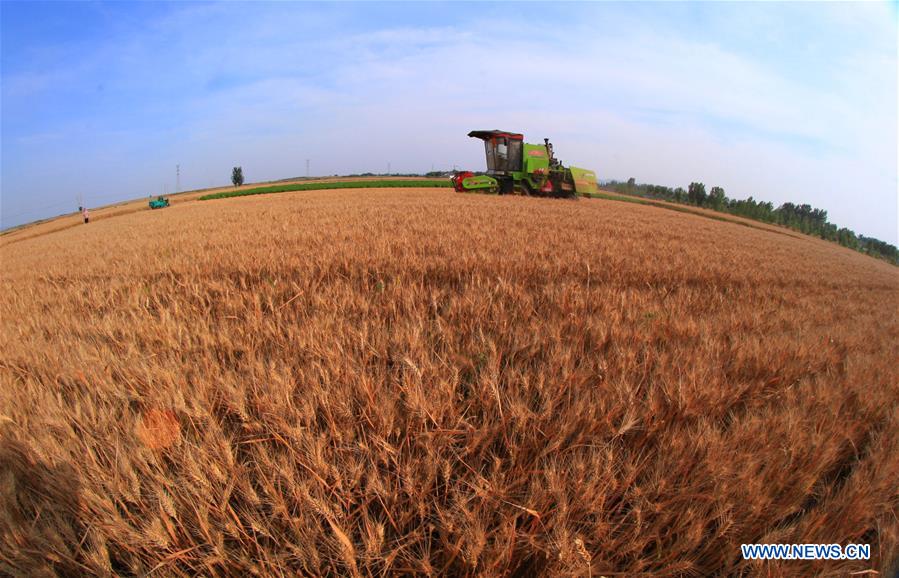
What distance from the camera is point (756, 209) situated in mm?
61531

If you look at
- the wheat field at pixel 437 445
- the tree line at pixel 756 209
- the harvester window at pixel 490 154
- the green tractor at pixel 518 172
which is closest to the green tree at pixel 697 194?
the tree line at pixel 756 209

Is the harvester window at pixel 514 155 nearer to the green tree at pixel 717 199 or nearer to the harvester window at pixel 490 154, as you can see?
the harvester window at pixel 490 154

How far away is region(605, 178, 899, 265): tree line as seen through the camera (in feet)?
168

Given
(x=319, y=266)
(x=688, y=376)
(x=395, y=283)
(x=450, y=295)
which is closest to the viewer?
(x=688, y=376)

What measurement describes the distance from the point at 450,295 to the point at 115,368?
6.05 feet

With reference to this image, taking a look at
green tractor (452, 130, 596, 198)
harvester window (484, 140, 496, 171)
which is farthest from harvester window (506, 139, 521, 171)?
harvester window (484, 140, 496, 171)

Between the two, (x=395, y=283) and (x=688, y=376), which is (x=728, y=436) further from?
(x=395, y=283)

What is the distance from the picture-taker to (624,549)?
0.85 metres

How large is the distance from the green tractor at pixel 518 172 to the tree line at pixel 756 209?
48.1 metres

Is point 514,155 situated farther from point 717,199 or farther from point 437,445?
point 717,199

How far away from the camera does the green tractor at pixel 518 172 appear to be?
22.3 meters

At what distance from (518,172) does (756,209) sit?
63.0 m

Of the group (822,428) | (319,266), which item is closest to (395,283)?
(319,266)

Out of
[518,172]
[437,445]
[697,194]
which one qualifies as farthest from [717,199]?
[437,445]
